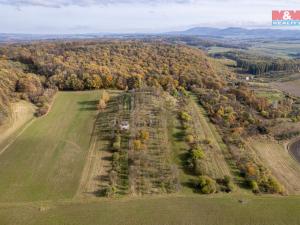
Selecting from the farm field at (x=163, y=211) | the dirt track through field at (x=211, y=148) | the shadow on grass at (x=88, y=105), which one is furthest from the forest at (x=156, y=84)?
the farm field at (x=163, y=211)

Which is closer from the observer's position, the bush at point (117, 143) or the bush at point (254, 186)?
the bush at point (254, 186)

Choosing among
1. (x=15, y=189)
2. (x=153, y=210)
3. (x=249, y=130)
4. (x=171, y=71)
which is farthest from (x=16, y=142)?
(x=171, y=71)

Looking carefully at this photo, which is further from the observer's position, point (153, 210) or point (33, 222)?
point (153, 210)

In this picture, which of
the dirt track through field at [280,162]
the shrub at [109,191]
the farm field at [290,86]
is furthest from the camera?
the farm field at [290,86]

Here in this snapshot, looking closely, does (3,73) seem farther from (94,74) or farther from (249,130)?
(249,130)

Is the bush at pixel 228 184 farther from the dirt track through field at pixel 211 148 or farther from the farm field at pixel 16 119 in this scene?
the farm field at pixel 16 119

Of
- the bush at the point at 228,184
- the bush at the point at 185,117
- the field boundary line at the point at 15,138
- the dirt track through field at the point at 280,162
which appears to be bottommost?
the dirt track through field at the point at 280,162
